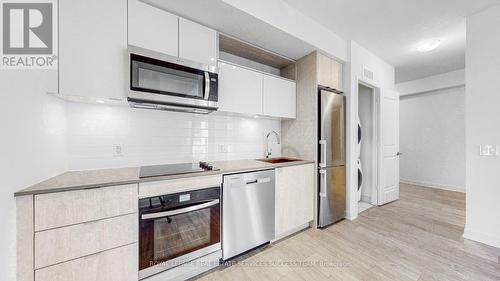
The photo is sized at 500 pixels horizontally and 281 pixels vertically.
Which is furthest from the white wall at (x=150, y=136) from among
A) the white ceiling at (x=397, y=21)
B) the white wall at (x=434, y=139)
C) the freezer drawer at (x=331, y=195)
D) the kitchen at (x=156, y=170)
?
the white wall at (x=434, y=139)

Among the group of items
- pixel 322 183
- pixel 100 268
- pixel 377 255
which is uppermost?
pixel 322 183

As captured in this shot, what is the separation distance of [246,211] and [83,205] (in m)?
1.25

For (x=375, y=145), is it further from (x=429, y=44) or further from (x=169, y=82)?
(x=169, y=82)

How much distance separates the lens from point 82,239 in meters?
1.13

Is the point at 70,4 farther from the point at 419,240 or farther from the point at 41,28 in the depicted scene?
the point at 419,240

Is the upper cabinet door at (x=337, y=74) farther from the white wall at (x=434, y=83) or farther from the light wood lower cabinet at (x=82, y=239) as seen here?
the white wall at (x=434, y=83)

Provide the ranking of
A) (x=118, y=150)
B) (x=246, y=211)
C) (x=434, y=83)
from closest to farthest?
(x=118, y=150) → (x=246, y=211) → (x=434, y=83)

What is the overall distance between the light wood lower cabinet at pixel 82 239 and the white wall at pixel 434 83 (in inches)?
246

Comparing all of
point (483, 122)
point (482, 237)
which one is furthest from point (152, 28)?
point (482, 237)

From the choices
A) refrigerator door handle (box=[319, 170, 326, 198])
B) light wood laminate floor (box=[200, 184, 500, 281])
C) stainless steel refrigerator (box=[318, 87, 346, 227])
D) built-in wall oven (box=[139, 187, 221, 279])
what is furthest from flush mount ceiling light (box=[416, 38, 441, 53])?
built-in wall oven (box=[139, 187, 221, 279])

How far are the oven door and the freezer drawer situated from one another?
1.76 m

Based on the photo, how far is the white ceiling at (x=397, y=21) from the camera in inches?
78.4

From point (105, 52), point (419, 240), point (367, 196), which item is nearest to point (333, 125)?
point (419, 240)

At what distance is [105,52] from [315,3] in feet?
6.80
